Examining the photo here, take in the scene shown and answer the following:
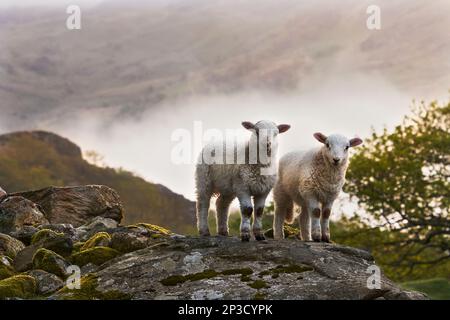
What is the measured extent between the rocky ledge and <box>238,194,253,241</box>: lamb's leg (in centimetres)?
24

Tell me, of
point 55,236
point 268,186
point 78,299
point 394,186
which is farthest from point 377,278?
point 394,186

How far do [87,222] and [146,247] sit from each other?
5.66 meters

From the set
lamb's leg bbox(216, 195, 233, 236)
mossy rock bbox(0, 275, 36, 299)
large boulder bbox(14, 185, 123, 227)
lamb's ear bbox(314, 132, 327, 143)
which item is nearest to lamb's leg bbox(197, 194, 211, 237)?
lamb's leg bbox(216, 195, 233, 236)

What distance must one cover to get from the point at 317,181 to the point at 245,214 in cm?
220

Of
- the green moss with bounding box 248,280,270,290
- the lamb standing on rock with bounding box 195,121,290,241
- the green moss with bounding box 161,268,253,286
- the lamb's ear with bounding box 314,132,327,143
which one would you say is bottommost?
the green moss with bounding box 248,280,270,290

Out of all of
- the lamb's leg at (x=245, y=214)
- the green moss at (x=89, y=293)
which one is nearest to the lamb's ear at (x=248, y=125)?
the lamb's leg at (x=245, y=214)

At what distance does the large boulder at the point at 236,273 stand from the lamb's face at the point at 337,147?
2.00m

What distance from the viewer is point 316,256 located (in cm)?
1550

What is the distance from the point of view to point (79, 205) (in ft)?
75.7

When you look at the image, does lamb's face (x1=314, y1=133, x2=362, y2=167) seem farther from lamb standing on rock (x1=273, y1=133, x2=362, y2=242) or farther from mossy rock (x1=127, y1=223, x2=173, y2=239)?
mossy rock (x1=127, y1=223, x2=173, y2=239)

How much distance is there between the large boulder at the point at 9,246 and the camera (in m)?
18.0

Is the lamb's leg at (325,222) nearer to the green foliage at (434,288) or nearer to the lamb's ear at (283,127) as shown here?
the lamb's ear at (283,127)

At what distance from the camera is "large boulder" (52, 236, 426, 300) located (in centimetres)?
1422
